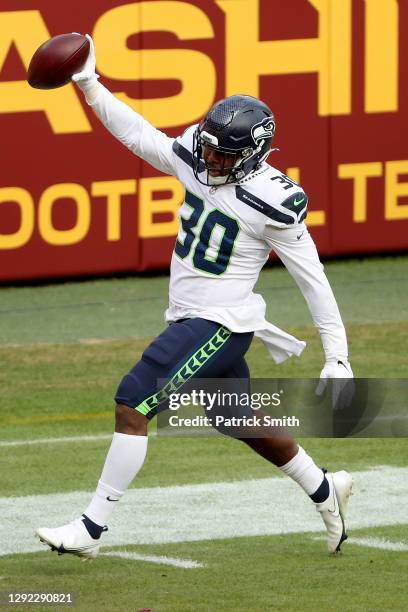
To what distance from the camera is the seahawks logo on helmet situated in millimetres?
6223

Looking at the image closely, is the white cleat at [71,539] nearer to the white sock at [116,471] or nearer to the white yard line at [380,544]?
the white sock at [116,471]

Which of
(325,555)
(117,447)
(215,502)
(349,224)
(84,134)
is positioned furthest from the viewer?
(349,224)

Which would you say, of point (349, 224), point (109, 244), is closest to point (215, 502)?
point (109, 244)

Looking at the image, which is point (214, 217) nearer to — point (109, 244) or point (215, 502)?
point (215, 502)

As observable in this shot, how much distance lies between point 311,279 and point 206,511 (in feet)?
4.55

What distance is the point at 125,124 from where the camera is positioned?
6.47 m

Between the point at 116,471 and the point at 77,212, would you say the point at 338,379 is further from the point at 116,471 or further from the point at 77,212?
the point at 77,212

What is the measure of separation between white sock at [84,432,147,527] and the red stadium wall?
6.31 meters

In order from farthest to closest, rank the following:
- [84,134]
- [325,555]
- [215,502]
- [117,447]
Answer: [84,134]
[215,502]
[325,555]
[117,447]

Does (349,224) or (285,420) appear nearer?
(285,420)

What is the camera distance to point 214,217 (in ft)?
20.4

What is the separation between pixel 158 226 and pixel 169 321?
6.46 m

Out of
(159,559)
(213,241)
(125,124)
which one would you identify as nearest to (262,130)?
(213,241)

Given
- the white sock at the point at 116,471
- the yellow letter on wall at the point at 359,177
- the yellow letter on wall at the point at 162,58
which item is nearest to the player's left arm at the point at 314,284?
the white sock at the point at 116,471
